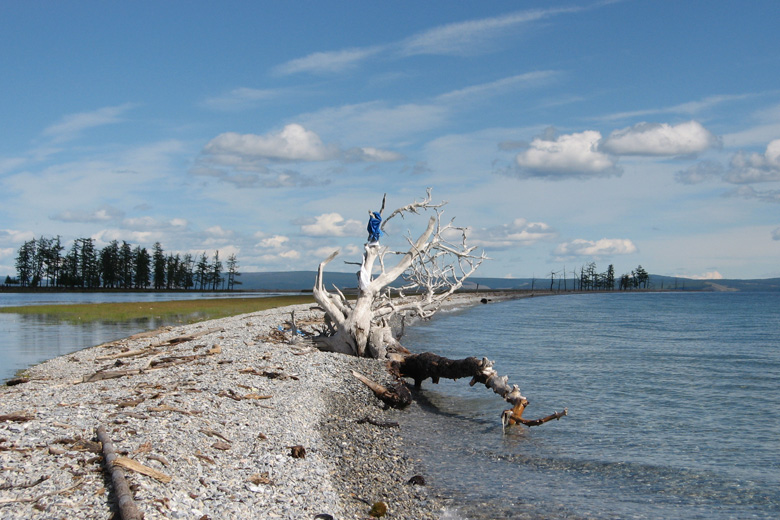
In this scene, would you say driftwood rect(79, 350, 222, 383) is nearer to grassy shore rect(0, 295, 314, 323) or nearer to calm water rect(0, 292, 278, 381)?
calm water rect(0, 292, 278, 381)

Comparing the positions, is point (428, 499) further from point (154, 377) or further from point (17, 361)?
point (17, 361)

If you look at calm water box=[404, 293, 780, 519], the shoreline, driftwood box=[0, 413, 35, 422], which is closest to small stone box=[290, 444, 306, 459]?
the shoreline

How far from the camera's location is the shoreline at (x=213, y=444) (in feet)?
22.3

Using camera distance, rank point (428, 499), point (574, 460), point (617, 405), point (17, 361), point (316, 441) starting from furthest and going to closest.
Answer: point (17, 361) → point (617, 405) → point (574, 460) → point (316, 441) → point (428, 499)

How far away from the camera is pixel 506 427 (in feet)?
45.2

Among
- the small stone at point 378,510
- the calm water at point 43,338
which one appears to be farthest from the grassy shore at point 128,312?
the small stone at point 378,510

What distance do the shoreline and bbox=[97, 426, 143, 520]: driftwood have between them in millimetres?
141

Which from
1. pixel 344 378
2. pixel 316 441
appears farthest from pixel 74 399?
pixel 344 378

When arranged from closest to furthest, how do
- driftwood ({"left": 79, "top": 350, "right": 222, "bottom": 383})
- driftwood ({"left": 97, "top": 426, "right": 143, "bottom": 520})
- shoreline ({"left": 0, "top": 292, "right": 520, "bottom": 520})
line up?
driftwood ({"left": 97, "top": 426, "right": 143, "bottom": 520}), shoreline ({"left": 0, "top": 292, "right": 520, "bottom": 520}), driftwood ({"left": 79, "top": 350, "right": 222, "bottom": 383})

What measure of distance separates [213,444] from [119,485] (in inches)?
97.2

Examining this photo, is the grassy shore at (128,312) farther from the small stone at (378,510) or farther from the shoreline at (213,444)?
the small stone at (378,510)

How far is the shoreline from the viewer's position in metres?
Result: 6.80

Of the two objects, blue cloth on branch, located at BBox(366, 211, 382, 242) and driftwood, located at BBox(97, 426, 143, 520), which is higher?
blue cloth on branch, located at BBox(366, 211, 382, 242)

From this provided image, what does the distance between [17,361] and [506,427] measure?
1777 cm
